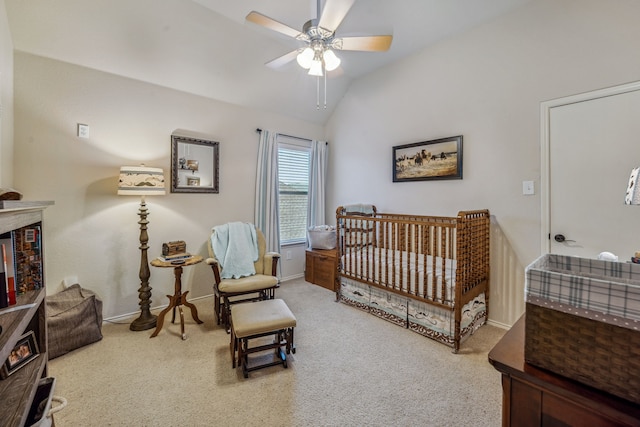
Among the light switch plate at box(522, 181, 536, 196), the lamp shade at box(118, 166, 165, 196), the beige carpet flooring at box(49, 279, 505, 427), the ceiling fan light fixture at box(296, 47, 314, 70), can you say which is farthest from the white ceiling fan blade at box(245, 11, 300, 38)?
the beige carpet flooring at box(49, 279, 505, 427)

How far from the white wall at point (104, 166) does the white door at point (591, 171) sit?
357 cm

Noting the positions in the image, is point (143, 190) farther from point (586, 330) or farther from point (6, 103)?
point (586, 330)

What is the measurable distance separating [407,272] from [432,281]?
0.24 metres

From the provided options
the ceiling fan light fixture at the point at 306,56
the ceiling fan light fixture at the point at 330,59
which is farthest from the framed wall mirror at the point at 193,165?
the ceiling fan light fixture at the point at 330,59

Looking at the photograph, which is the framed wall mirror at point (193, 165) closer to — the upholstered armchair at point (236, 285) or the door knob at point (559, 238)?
the upholstered armchair at point (236, 285)

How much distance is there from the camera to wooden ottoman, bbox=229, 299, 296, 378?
1.93 metres

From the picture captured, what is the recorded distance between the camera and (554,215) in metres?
2.39

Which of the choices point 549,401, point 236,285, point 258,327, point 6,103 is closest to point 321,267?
point 236,285

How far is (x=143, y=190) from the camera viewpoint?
2.50 metres

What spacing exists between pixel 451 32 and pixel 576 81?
132 cm

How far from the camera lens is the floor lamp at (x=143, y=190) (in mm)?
2447

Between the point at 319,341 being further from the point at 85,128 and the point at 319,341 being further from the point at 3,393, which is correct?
the point at 85,128

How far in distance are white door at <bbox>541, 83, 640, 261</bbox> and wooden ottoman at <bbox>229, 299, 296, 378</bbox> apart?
7.94 feet

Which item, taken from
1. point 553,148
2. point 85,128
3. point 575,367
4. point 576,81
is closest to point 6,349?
point 575,367
